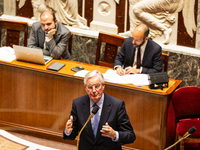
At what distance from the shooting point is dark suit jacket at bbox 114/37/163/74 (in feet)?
13.1

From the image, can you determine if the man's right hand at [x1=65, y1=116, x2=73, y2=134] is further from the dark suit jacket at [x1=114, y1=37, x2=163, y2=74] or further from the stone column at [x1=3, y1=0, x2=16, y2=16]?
the stone column at [x1=3, y1=0, x2=16, y2=16]

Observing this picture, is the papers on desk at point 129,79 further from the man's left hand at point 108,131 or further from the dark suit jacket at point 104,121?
the man's left hand at point 108,131

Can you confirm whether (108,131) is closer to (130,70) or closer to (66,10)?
(130,70)

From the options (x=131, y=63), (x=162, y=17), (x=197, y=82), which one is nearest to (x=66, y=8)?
(x=162, y=17)

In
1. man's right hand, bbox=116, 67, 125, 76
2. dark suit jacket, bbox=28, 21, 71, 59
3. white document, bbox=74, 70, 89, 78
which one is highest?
dark suit jacket, bbox=28, 21, 71, 59

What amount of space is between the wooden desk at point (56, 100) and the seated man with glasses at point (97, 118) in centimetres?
99

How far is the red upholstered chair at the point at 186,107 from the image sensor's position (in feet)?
12.1

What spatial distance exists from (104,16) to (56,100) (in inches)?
79.7

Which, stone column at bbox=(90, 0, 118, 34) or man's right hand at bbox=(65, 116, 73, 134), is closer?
man's right hand at bbox=(65, 116, 73, 134)

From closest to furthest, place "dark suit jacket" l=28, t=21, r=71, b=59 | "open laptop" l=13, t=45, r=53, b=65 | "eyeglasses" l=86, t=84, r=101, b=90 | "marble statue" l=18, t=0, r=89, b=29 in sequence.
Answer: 1. "eyeglasses" l=86, t=84, r=101, b=90
2. "open laptop" l=13, t=45, r=53, b=65
3. "dark suit jacket" l=28, t=21, r=71, b=59
4. "marble statue" l=18, t=0, r=89, b=29

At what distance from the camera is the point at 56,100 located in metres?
4.00

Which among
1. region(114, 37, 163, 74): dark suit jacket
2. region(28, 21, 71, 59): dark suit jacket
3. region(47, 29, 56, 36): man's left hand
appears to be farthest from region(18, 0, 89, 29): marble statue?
region(114, 37, 163, 74): dark suit jacket

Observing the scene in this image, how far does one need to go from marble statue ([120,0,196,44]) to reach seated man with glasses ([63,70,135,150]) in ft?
8.64

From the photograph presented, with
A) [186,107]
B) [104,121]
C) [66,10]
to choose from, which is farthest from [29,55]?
[186,107]
